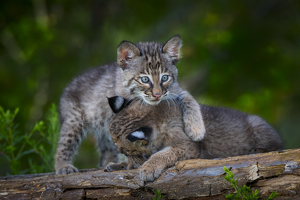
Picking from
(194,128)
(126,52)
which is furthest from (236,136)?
(126,52)

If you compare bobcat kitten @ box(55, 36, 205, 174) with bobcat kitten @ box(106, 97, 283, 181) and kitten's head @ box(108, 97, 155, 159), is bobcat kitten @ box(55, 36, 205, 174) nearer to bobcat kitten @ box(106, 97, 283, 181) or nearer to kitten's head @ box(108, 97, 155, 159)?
bobcat kitten @ box(106, 97, 283, 181)

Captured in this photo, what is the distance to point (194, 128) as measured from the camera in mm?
5016

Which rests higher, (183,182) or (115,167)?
(115,167)

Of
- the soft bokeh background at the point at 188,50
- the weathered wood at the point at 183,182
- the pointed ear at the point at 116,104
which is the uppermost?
the soft bokeh background at the point at 188,50

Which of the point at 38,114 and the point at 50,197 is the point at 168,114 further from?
the point at 38,114

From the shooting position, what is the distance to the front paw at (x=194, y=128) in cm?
497

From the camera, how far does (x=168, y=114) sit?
5094 mm

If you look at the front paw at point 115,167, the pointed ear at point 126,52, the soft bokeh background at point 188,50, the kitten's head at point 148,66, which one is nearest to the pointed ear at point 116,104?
the kitten's head at point 148,66

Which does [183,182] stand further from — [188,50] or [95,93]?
[188,50]

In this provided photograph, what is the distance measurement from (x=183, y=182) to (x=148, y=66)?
218cm

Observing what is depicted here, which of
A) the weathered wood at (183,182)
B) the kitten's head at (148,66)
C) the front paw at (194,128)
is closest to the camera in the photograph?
the weathered wood at (183,182)

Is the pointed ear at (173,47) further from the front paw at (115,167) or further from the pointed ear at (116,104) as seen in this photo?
the front paw at (115,167)

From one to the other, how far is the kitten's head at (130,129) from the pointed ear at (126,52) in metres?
1.08

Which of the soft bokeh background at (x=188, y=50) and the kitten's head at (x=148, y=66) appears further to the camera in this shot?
the soft bokeh background at (x=188, y=50)
